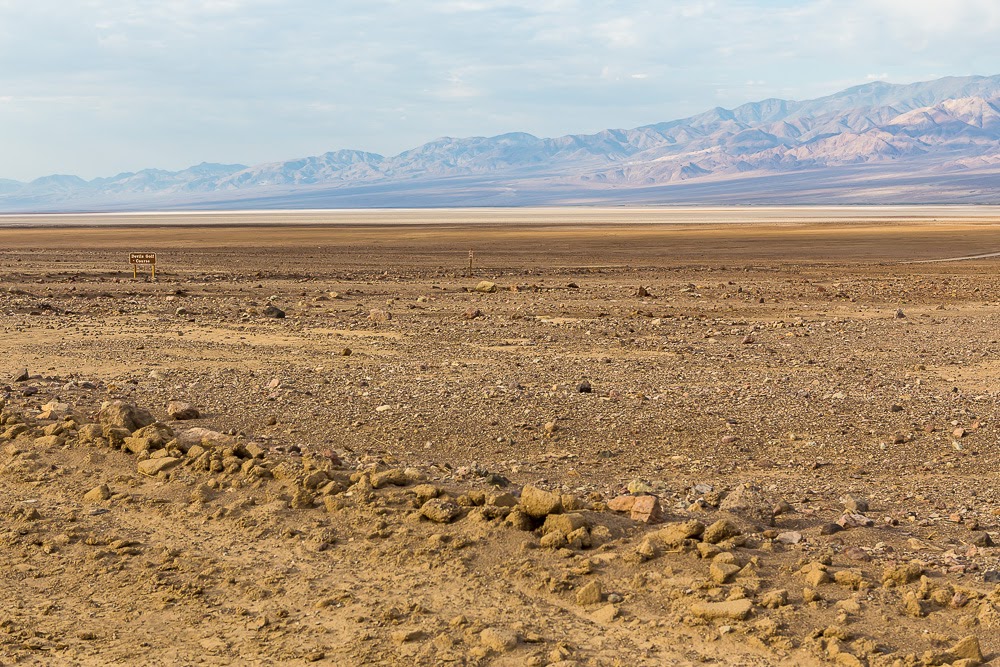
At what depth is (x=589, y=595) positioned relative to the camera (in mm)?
5410

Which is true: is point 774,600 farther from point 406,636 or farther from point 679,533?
point 406,636

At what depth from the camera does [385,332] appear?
55.7 feet

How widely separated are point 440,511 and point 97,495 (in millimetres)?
2428

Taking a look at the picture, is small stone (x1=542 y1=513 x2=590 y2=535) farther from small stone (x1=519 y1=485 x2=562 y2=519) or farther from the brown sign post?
the brown sign post

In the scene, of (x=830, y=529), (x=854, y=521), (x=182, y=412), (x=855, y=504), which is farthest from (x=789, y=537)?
(x=182, y=412)

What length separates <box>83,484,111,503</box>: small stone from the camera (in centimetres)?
724

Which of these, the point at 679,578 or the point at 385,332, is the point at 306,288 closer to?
the point at 385,332

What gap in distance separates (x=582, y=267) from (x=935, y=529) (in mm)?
30426

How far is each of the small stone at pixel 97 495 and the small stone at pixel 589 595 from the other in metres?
3.51

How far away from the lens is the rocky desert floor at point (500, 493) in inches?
200

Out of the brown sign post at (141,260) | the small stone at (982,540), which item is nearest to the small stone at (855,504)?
the small stone at (982,540)

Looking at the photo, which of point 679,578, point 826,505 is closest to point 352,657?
point 679,578

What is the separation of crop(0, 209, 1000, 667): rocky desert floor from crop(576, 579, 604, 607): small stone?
0.06 feet

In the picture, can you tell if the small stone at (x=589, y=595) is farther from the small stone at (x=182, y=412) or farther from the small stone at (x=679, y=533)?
the small stone at (x=182, y=412)
